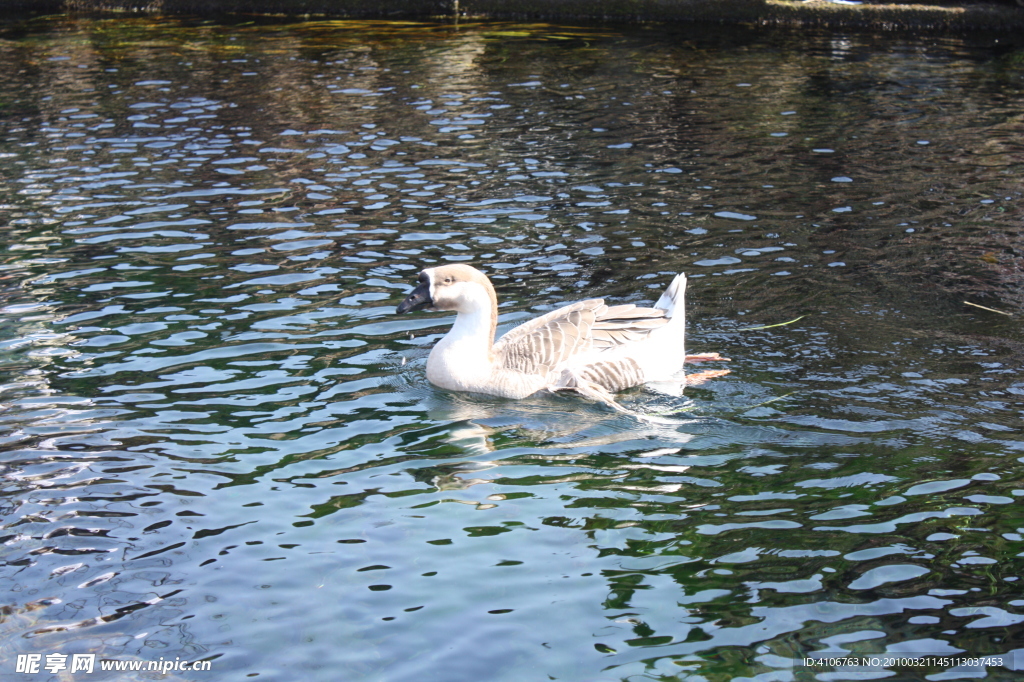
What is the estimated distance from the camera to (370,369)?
8391 mm

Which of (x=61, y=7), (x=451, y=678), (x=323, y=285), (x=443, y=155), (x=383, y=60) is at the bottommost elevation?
(x=451, y=678)

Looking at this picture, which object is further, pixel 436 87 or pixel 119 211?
pixel 436 87

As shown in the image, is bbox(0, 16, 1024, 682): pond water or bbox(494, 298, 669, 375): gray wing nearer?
bbox(0, 16, 1024, 682): pond water

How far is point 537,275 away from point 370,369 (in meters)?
2.60

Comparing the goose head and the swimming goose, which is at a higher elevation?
the goose head

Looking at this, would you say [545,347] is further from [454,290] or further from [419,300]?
[419,300]

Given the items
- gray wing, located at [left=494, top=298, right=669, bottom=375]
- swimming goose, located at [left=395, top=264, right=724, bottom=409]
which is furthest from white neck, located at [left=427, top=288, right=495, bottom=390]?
gray wing, located at [left=494, top=298, right=669, bottom=375]

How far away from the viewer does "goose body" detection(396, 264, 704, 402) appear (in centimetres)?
802

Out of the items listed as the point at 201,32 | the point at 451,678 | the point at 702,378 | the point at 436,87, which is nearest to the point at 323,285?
the point at 702,378

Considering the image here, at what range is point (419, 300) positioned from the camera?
813 cm

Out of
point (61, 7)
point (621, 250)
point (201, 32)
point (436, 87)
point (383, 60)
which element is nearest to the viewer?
point (621, 250)

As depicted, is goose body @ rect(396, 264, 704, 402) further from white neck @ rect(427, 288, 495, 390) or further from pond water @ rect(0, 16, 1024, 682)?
pond water @ rect(0, 16, 1024, 682)

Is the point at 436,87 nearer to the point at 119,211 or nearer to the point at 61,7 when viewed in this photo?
the point at 119,211

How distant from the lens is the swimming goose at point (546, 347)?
802 cm
